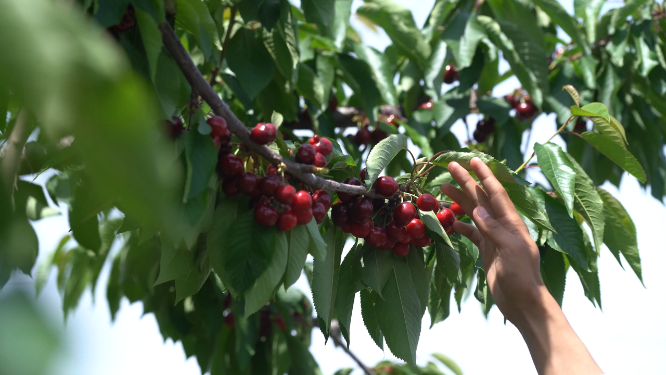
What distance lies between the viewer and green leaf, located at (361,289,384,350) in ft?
3.60

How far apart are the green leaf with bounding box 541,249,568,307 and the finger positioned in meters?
0.36

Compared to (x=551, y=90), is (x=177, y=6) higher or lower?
lower

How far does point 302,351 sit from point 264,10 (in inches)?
65.1

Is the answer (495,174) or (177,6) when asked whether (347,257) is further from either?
(177,6)

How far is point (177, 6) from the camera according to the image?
0.91 m

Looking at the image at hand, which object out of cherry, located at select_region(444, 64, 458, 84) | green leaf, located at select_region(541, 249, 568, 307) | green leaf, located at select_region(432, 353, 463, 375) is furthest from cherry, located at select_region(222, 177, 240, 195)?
A: green leaf, located at select_region(432, 353, 463, 375)

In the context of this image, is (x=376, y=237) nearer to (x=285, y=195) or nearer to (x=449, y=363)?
(x=285, y=195)

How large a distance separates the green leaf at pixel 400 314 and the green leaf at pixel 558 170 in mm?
333

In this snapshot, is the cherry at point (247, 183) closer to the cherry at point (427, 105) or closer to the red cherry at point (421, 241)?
the red cherry at point (421, 241)

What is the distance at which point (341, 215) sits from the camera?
1.02m

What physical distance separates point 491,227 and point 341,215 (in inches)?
10.9

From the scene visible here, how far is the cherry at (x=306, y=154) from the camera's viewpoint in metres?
0.94

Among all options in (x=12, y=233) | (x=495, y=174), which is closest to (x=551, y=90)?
(x=495, y=174)

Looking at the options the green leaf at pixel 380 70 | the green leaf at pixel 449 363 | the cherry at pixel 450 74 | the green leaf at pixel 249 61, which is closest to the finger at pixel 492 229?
the green leaf at pixel 249 61
